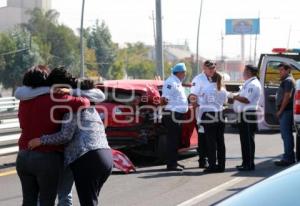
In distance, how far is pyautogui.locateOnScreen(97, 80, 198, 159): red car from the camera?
10.4m

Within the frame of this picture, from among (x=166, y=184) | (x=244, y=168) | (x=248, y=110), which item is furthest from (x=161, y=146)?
(x=166, y=184)

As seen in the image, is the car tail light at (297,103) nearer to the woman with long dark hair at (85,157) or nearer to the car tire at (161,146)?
the car tire at (161,146)

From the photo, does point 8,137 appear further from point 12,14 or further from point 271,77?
point 12,14

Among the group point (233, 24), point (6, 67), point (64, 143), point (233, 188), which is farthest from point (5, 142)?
point (233, 24)

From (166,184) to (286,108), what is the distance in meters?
2.76

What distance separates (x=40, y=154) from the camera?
5301 mm

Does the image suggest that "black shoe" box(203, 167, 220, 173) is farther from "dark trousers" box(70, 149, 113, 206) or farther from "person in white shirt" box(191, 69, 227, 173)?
"dark trousers" box(70, 149, 113, 206)

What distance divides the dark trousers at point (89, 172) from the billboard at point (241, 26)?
112 meters

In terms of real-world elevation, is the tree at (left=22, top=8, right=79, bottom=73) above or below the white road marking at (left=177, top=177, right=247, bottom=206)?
above

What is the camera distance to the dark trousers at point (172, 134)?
10117mm

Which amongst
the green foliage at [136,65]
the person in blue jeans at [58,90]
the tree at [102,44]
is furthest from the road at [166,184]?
the green foliage at [136,65]

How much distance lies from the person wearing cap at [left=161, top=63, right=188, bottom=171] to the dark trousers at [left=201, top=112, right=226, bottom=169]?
1.33 ft

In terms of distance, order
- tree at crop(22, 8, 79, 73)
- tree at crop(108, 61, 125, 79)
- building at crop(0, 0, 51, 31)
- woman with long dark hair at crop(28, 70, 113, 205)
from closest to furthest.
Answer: woman with long dark hair at crop(28, 70, 113, 205) < tree at crop(22, 8, 79, 73) < tree at crop(108, 61, 125, 79) < building at crop(0, 0, 51, 31)

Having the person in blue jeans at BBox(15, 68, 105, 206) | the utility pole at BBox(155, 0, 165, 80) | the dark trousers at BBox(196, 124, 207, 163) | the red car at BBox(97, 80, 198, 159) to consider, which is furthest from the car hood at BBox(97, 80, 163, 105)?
the utility pole at BBox(155, 0, 165, 80)
